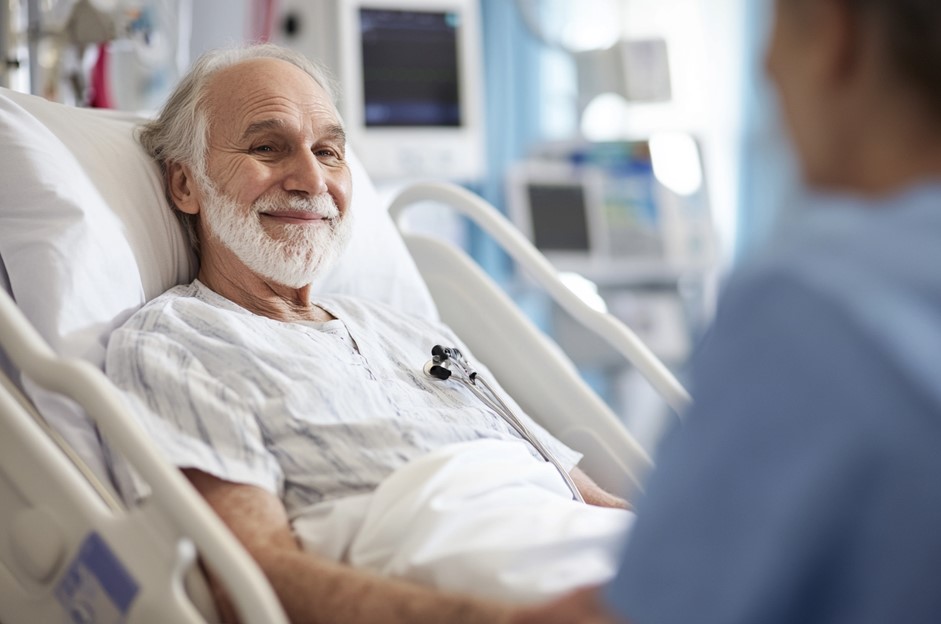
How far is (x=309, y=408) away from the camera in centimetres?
137

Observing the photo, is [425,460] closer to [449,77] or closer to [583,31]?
[449,77]

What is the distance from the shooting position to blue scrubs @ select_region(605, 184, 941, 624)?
23.0 inches

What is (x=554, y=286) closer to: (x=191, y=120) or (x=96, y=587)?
(x=191, y=120)

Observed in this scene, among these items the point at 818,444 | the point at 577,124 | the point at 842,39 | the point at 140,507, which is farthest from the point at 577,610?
the point at 577,124

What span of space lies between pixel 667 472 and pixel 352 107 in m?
3.05

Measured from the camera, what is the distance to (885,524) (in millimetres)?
591

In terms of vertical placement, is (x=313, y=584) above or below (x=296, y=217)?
below

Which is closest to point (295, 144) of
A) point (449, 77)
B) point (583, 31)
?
point (449, 77)

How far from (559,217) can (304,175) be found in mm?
2245

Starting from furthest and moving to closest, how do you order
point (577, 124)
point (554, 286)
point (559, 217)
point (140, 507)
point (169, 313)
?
point (577, 124) < point (559, 217) < point (554, 286) < point (169, 313) < point (140, 507)

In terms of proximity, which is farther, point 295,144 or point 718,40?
point 718,40

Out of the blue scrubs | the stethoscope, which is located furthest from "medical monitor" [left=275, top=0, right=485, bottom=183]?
the blue scrubs

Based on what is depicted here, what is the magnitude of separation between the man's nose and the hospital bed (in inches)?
8.6

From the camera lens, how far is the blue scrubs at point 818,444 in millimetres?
584
